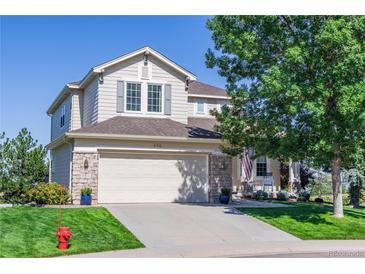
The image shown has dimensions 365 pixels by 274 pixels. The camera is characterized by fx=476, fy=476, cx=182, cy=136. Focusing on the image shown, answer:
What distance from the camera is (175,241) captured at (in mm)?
13266

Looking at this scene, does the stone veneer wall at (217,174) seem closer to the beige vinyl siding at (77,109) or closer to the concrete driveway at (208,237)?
the concrete driveway at (208,237)

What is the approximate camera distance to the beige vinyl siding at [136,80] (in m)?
21.7

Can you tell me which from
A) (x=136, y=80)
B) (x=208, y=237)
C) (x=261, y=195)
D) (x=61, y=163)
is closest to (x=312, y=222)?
(x=208, y=237)

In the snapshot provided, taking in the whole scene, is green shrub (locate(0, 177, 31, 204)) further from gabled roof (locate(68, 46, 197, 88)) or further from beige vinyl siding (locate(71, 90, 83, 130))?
gabled roof (locate(68, 46, 197, 88))

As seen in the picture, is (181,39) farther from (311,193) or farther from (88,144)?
(311,193)

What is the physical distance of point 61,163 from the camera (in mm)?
23219

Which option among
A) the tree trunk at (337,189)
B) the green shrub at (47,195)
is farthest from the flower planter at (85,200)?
the tree trunk at (337,189)

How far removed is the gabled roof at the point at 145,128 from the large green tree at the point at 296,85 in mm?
2355

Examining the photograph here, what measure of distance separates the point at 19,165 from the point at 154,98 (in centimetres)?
736

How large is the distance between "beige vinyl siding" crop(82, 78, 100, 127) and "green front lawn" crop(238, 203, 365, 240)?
850cm

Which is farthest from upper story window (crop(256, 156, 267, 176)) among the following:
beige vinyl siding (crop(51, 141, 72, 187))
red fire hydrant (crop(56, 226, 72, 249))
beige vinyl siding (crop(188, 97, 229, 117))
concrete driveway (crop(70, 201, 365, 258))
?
red fire hydrant (crop(56, 226, 72, 249))

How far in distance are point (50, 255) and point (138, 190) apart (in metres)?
9.09

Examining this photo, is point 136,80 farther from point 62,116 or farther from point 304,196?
point 304,196
